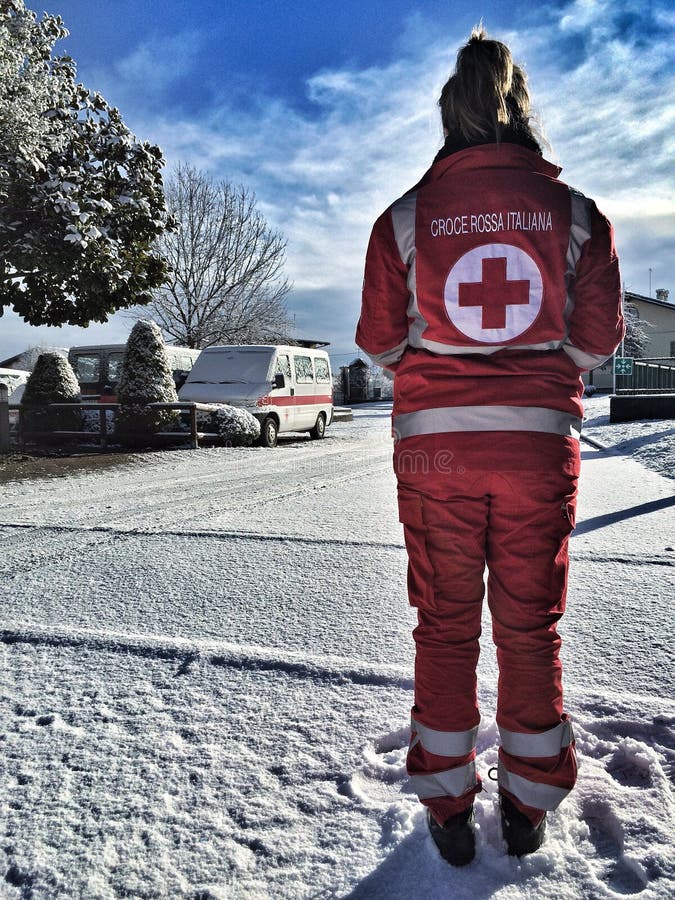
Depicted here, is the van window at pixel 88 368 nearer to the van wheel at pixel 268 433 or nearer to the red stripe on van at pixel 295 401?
the red stripe on van at pixel 295 401

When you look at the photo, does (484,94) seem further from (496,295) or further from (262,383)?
(262,383)

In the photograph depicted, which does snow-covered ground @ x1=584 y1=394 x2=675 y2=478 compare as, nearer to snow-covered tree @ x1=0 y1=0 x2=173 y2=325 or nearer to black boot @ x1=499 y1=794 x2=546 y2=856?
black boot @ x1=499 y1=794 x2=546 y2=856

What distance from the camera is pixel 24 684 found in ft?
7.35

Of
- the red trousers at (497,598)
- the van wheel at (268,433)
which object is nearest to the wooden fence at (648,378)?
the van wheel at (268,433)

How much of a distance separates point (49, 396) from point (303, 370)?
576 cm

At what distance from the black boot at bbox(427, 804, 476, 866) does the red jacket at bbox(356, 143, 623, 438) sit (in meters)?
0.93

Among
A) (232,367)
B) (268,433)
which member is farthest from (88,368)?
(268,433)

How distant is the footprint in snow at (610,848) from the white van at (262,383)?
37.2ft

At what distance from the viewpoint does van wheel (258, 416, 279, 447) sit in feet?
42.1

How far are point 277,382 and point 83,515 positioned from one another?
7691 millimetres

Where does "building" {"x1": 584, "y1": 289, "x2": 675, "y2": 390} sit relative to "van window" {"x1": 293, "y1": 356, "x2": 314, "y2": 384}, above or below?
above

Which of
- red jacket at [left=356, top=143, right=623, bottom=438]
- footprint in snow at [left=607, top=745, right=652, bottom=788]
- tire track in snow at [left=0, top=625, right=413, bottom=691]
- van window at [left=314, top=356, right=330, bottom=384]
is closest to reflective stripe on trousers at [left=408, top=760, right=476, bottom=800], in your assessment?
footprint in snow at [left=607, top=745, right=652, bottom=788]

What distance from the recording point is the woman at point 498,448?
1.46 meters

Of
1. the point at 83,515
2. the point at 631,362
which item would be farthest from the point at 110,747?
the point at 631,362
